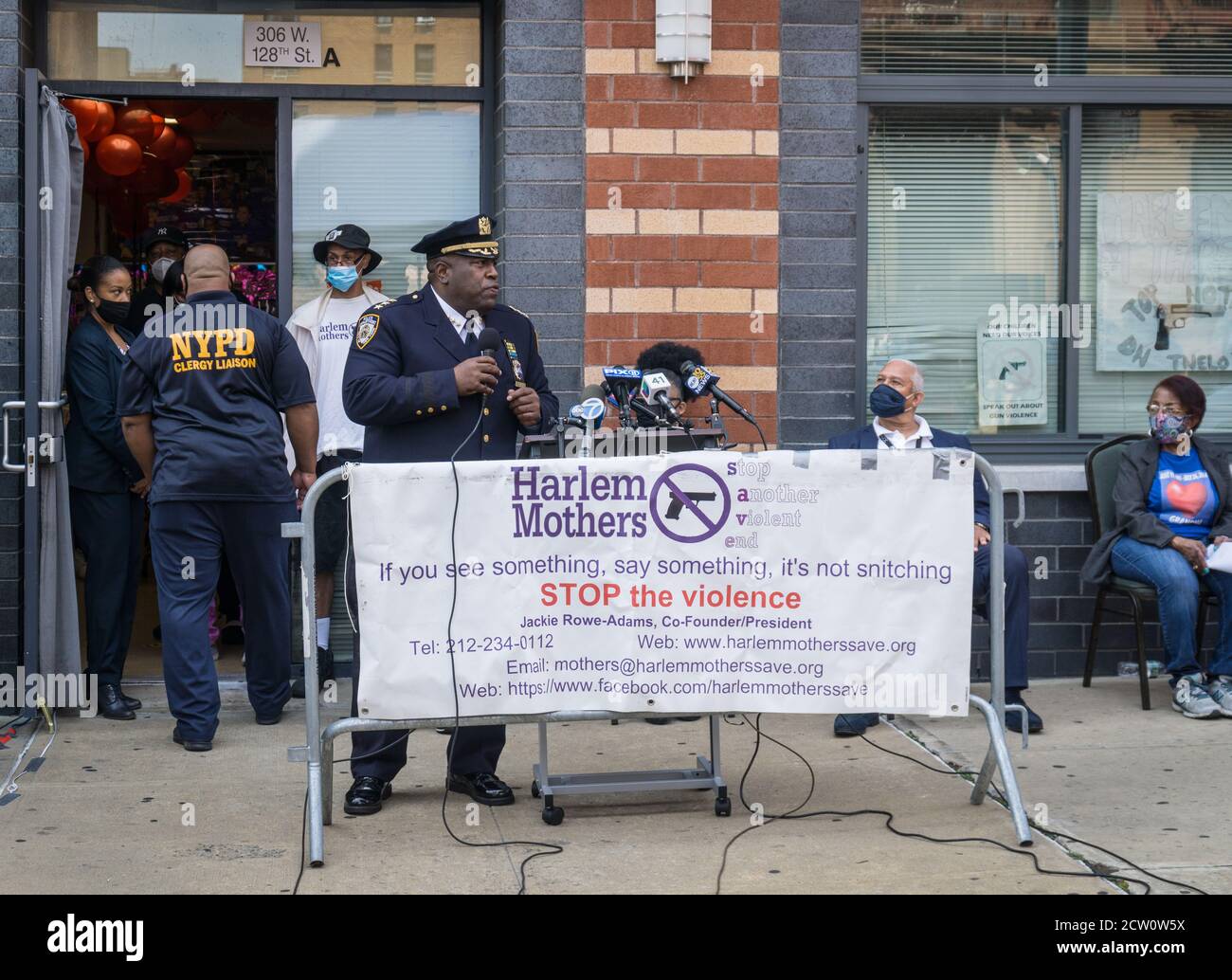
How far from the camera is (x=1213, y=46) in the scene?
820 cm

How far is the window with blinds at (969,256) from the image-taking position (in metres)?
8.10

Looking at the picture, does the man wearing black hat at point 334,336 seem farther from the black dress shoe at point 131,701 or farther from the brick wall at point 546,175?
the black dress shoe at point 131,701

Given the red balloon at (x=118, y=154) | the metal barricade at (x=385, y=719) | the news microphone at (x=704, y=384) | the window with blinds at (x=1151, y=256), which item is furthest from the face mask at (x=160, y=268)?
the window with blinds at (x=1151, y=256)

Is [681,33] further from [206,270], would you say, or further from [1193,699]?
[1193,699]

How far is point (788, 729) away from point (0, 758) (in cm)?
335

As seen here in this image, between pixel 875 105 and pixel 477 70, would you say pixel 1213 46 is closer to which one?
pixel 875 105

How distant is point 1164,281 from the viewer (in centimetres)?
830

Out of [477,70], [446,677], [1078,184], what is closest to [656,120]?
[477,70]

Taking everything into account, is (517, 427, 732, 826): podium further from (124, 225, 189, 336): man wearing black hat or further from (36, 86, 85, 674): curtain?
(124, 225, 189, 336): man wearing black hat

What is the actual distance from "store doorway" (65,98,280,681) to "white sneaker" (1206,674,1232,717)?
15.8 ft

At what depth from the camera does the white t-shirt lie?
24.7 ft

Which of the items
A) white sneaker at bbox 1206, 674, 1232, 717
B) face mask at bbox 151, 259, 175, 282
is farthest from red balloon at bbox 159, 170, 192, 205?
white sneaker at bbox 1206, 674, 1232, 717

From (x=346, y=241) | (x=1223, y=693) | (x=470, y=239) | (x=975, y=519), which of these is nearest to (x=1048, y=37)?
(x=975, y=519)

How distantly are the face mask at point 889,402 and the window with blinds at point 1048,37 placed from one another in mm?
1992
